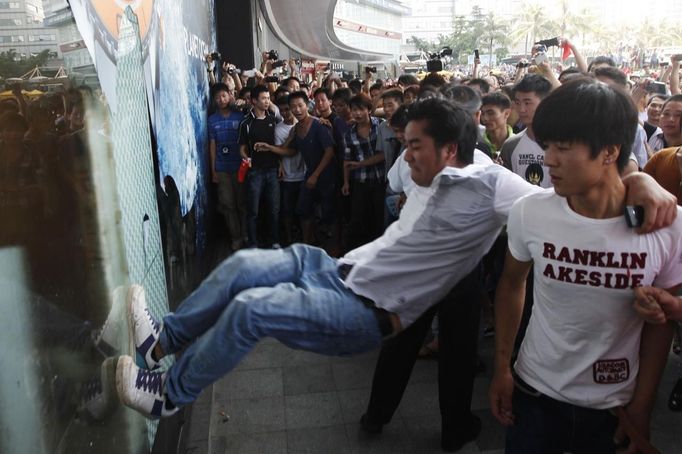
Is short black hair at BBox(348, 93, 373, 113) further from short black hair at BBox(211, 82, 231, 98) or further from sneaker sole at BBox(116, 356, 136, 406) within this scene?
sneaker sole at BBox(116, 356, 136, 406)

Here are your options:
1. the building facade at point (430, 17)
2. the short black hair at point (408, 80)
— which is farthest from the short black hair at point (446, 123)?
the building facade at point (430, 17)

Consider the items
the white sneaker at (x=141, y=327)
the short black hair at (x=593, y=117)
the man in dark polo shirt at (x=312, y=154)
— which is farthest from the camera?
the man in dark polo shirt at (x=312, y=154)

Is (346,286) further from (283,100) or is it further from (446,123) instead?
(283,100)

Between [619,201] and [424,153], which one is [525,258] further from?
[424,153]

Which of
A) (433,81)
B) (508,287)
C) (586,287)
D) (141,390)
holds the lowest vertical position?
(141,390)

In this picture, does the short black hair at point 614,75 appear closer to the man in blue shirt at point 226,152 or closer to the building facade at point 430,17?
the man in blue shirt at point 226,152

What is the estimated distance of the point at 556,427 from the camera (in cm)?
167

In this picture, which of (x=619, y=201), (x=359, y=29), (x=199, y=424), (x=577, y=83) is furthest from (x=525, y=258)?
(x=359, y=29)

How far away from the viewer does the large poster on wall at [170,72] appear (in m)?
1.93

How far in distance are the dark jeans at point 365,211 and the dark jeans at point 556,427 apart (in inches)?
153

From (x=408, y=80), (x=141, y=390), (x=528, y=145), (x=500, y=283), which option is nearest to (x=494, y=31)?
(x=408, y=80)

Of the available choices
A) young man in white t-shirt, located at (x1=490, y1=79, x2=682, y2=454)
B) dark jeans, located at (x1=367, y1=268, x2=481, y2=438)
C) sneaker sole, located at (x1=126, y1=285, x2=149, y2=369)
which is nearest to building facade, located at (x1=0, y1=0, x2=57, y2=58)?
sneaker sole, located at (x1=126, y1=285, x2=149, y2=369)

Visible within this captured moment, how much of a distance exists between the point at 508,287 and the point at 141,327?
1307mm

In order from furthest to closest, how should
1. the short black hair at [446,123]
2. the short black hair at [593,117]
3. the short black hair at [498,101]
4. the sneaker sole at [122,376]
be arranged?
the short black hair at [498,101] → the short black hair at [446,123] → the sneaker sole at [122,376] → the short black hair at [593,117]
